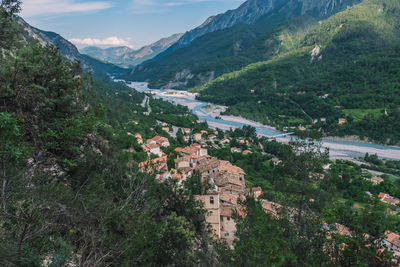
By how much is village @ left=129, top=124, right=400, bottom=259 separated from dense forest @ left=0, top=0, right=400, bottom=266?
0.68m

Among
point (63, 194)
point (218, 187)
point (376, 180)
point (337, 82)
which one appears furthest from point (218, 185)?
point (337, 82)

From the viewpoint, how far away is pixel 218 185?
2456 cm

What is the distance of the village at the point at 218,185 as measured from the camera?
14.0 meters

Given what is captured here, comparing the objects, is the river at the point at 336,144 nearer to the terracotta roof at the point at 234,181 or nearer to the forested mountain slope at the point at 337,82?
the forested mountain slope at the point at 337,82

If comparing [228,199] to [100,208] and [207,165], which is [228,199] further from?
[100,208]

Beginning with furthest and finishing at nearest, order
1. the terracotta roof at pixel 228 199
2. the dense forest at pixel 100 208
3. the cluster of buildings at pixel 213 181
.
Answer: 1. the terracotta roof at pixel 228 199
2. the cluster of buildings at pixel 213 181
3. the dense forest at pixel 100 208

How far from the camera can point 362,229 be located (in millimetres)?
6484

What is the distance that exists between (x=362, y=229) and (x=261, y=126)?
67255mm

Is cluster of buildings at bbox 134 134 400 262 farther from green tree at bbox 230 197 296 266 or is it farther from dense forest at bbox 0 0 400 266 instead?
green tree at bbox 230 197 296 266

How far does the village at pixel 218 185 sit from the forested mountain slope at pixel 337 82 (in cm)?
3266

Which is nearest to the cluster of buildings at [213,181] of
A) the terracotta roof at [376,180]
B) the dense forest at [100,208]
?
the dense forest at [100,208]

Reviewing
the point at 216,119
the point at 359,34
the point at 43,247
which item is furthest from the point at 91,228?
the point at 359,34

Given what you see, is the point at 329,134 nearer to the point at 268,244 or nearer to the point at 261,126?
the point at 261,126

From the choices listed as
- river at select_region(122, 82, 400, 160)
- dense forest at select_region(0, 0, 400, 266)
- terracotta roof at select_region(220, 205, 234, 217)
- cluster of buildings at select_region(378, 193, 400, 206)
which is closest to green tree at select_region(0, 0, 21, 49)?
dense forest at select_region(0, 0, 400, 266)
